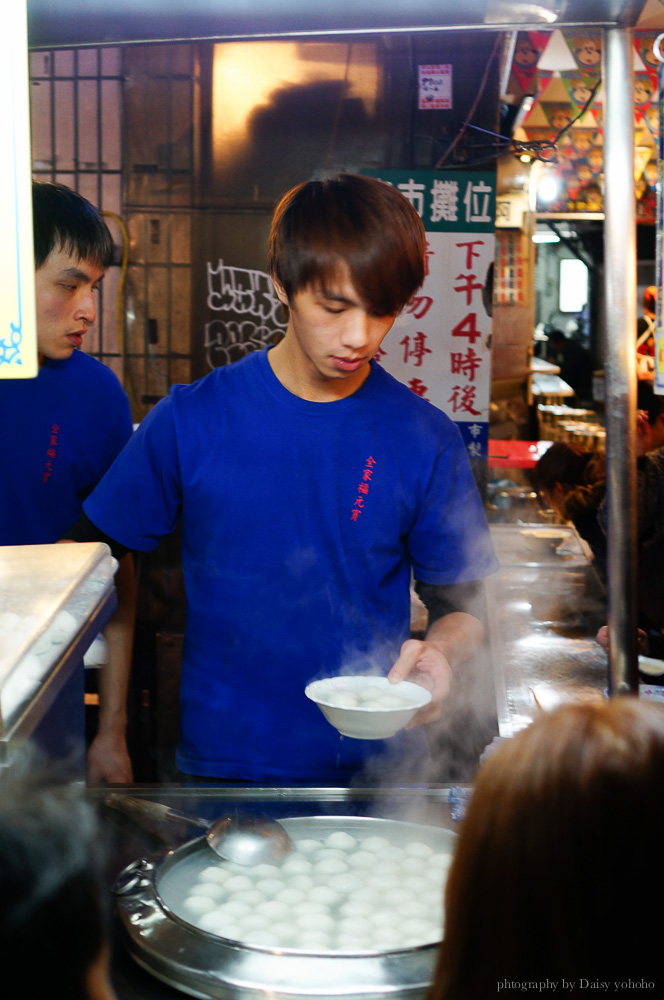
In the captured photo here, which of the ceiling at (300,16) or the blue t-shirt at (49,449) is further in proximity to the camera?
the blue t-shirt at (49,449)

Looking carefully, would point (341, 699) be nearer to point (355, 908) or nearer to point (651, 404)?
point (355, 908)

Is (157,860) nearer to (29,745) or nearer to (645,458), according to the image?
(29,745)

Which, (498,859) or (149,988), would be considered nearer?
(498,859)

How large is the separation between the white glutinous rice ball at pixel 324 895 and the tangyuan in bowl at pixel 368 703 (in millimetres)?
272

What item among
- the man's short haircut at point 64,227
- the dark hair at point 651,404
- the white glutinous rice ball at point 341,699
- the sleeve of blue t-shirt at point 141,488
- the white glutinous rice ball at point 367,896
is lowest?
the white glutinous rice ball at point 367,896

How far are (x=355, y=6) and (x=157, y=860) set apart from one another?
162 centimetres

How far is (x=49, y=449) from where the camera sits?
2740mm

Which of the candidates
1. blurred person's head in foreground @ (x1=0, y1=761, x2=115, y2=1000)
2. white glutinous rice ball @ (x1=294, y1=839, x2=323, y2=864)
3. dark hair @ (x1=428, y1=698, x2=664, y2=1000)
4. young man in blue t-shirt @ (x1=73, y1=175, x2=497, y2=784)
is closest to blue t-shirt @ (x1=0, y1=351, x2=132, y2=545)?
young man in blue t-shirt @ (x1=73, y1=175, x2=497, y2=784)

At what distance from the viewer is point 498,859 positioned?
2.65 feet

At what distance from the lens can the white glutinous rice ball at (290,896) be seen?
1455 millimetres

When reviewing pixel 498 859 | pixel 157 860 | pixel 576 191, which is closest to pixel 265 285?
pixel 157 860

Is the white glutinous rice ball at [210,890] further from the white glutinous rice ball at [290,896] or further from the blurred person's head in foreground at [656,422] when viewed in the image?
the blurred person's head in foreground at [656,422]

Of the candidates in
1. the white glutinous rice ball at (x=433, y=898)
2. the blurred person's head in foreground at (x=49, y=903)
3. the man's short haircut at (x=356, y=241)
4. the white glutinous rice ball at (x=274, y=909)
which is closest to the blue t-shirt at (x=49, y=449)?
the man's short haircut at (x=356, y=241)

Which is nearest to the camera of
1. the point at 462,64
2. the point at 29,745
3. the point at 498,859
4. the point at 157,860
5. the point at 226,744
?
the point at 498,859
